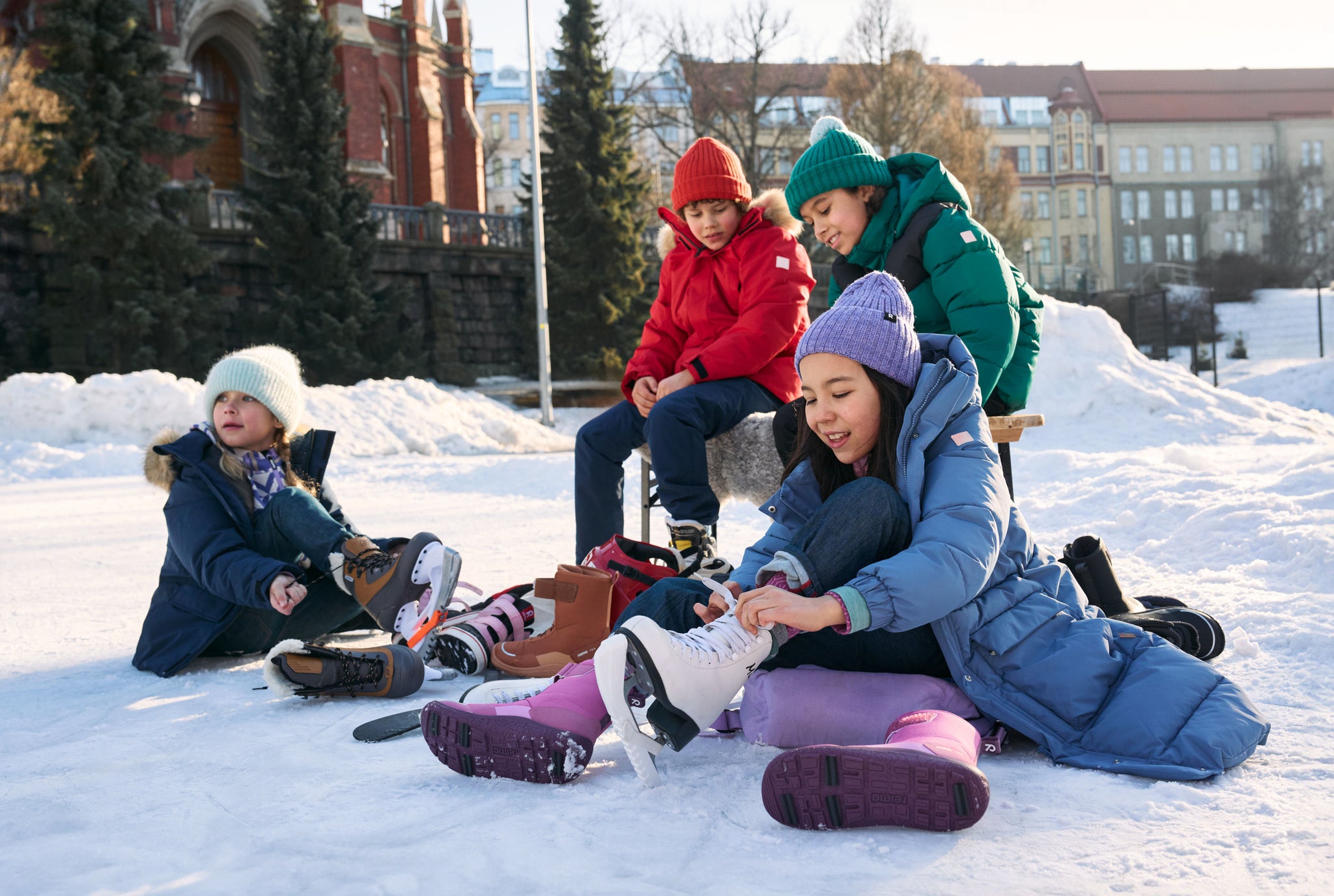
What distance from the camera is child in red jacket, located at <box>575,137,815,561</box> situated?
3.70 metres

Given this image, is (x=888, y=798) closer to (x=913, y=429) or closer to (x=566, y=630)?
(x=913, y=429)

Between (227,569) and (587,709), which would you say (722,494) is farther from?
(587,709)

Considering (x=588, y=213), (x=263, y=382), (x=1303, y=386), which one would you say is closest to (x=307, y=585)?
(x=263, y=382)

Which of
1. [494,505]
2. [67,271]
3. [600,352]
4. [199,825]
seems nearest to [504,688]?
[199,825]

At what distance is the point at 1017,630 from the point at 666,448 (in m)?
1.76

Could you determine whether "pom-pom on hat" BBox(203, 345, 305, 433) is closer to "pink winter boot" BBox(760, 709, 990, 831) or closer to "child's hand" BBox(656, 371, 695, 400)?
"child's hand" BBox(656, 371, 695, 400)

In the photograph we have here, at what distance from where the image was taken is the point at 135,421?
→ 11094mm

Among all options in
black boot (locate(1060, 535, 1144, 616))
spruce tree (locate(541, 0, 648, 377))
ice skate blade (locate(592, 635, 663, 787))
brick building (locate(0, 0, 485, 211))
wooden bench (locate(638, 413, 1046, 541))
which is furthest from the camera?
spruce tree (locate(541, 0, 648, 377))

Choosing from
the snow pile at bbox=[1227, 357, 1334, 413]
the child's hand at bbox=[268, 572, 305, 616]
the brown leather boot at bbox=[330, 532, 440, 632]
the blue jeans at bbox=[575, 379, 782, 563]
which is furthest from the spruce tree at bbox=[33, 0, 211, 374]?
A: the snow pile at bbox=[1227, 357, 1334, 413]

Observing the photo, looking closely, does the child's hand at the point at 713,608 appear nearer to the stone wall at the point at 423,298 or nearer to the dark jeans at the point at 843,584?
the dark jeans at the point at 843,584

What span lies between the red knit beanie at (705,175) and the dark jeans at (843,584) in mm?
2089

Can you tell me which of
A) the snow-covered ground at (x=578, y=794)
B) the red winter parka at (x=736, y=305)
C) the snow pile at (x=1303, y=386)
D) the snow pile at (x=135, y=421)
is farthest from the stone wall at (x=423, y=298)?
the red winter parka at (x=736, y=305)

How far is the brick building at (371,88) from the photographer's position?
74.0ft

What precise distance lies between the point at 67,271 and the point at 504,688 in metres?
18.3
